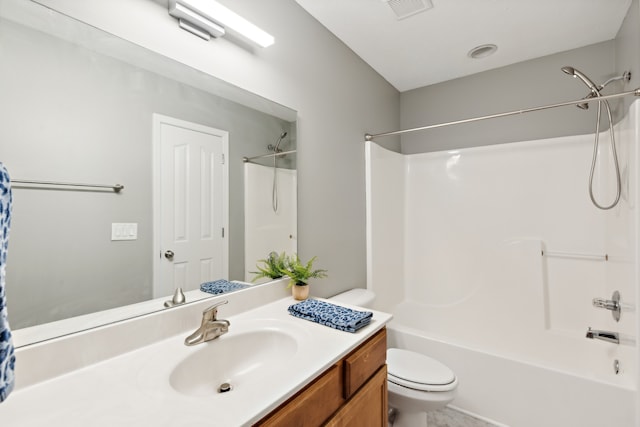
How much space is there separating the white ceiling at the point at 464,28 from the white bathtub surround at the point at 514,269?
67cm

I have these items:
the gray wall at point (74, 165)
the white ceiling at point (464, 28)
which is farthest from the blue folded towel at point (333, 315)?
the white ceiling at point (464, 28)

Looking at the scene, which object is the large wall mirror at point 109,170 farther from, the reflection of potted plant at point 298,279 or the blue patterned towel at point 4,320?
the blue patterned towel at point 4,320

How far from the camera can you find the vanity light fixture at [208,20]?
42.9 inches

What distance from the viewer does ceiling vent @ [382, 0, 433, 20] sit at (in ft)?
5.32

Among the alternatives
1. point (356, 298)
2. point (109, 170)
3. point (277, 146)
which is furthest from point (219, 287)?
point (356, 298)

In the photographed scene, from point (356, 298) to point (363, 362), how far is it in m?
0.80

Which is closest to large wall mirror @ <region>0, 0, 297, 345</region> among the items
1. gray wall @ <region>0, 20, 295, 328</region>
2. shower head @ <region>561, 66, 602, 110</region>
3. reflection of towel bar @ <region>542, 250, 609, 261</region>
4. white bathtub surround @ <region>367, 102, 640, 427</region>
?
gray wall @ <region>0, 20, 295, 328</region>

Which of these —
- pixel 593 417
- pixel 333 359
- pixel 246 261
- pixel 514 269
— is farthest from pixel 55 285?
pixel 514 269

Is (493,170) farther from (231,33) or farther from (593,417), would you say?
(231,33)

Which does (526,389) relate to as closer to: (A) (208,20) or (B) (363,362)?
(B) (363,362)

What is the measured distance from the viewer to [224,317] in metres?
1.23

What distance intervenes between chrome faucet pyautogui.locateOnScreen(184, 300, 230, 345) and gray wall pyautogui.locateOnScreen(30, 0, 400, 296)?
66 centimetres

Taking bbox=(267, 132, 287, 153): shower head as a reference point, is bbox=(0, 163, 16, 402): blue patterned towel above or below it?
below

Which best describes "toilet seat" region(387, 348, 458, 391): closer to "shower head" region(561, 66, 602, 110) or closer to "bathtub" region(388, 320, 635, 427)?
"bathtub" region(388, 320, 635, 427)
